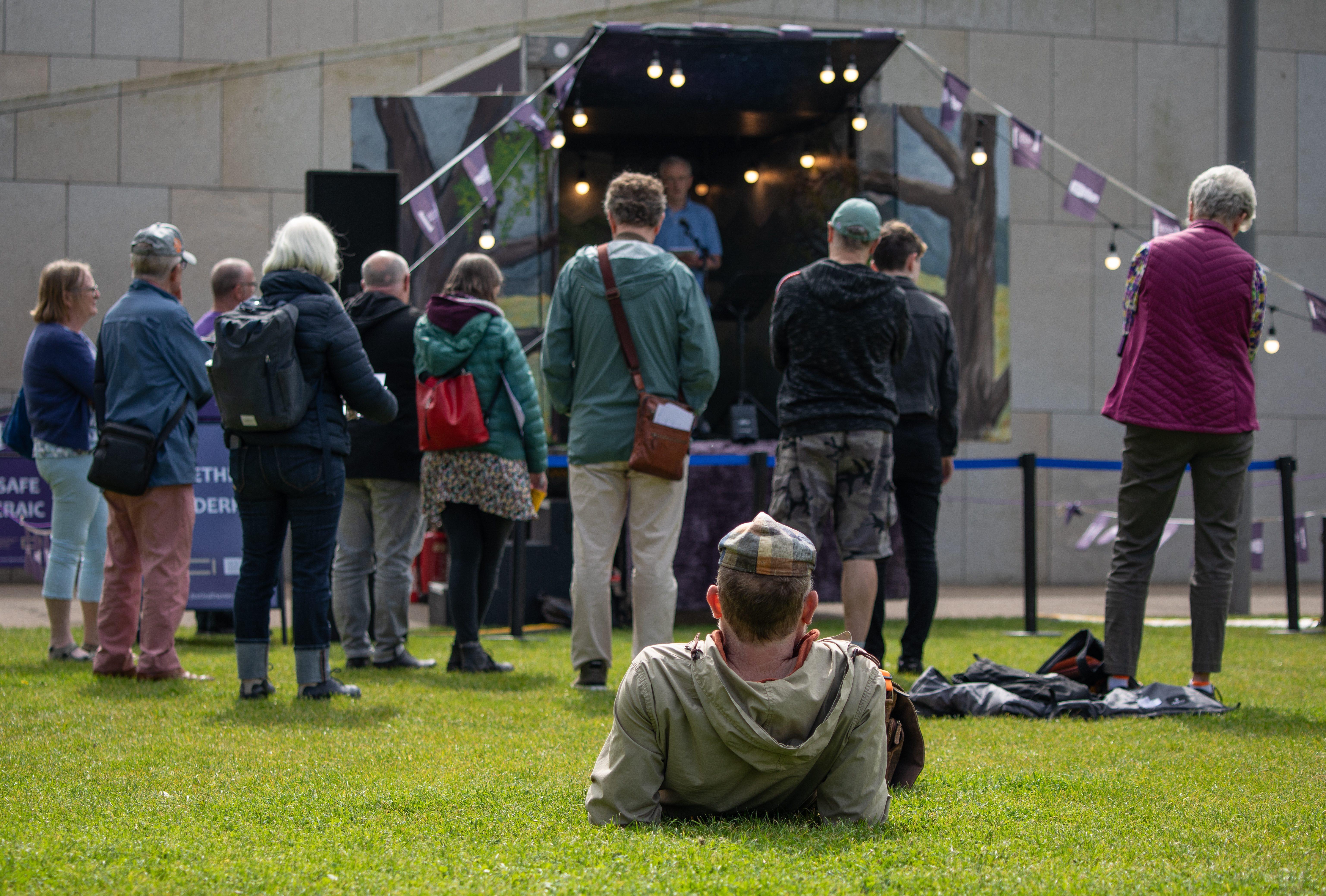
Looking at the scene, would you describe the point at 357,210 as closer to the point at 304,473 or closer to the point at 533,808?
the point at 304,473

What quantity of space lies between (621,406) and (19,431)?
303 centimetres

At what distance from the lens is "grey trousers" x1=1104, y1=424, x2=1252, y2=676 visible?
476 centimetres

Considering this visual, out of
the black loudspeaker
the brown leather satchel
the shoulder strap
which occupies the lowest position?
the brown leather satchel

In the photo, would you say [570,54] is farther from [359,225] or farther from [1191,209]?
[1191,209]

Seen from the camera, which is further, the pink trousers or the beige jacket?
the pink trousers

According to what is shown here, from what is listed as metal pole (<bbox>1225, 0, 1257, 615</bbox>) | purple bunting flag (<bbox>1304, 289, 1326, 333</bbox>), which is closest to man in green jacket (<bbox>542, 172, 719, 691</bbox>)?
metal pole (<bbox>1225, 0, 1257, 615</bbox>)

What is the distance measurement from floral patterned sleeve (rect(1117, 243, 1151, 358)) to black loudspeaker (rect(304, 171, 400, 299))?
4052 millimetres

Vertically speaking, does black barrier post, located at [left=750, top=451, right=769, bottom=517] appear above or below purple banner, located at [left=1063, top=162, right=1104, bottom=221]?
below

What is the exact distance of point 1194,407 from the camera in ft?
15.4

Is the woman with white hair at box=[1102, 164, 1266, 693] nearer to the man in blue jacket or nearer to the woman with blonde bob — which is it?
the man in blue jacket

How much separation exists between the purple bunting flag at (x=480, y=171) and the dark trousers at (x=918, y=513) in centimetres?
346

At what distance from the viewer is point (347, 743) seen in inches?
153

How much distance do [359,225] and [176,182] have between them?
4.74 meters

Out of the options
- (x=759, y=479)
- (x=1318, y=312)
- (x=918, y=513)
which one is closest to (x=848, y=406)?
(x=918, y=513)
